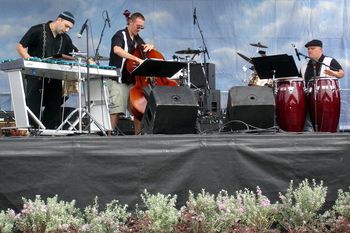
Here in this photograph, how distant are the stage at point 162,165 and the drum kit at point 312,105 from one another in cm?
183

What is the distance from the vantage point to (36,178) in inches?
153

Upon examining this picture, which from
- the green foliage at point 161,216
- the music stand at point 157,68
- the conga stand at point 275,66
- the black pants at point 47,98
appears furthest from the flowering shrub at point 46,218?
the conga stand at point 275,66

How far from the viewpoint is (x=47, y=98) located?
244 inches

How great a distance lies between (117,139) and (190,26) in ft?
18.6

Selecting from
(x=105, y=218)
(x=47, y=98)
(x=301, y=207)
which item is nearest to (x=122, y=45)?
(x=47, y=98)

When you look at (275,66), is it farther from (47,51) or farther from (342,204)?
(47,51)

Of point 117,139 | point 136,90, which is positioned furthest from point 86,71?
point 117,139

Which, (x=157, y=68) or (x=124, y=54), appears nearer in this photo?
(x=157, y=68)

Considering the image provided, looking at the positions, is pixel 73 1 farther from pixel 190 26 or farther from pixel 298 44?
pixel 298 44

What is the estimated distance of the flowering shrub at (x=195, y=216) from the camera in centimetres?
351

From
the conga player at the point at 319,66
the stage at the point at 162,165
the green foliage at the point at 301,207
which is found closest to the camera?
the green foliage at the point at 301,207

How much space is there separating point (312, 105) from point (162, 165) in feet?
9.19

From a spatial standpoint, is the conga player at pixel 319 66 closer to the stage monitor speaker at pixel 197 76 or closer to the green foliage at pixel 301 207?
the stage monitor speaker at pixel 197 76

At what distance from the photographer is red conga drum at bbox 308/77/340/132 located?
20.1ft
